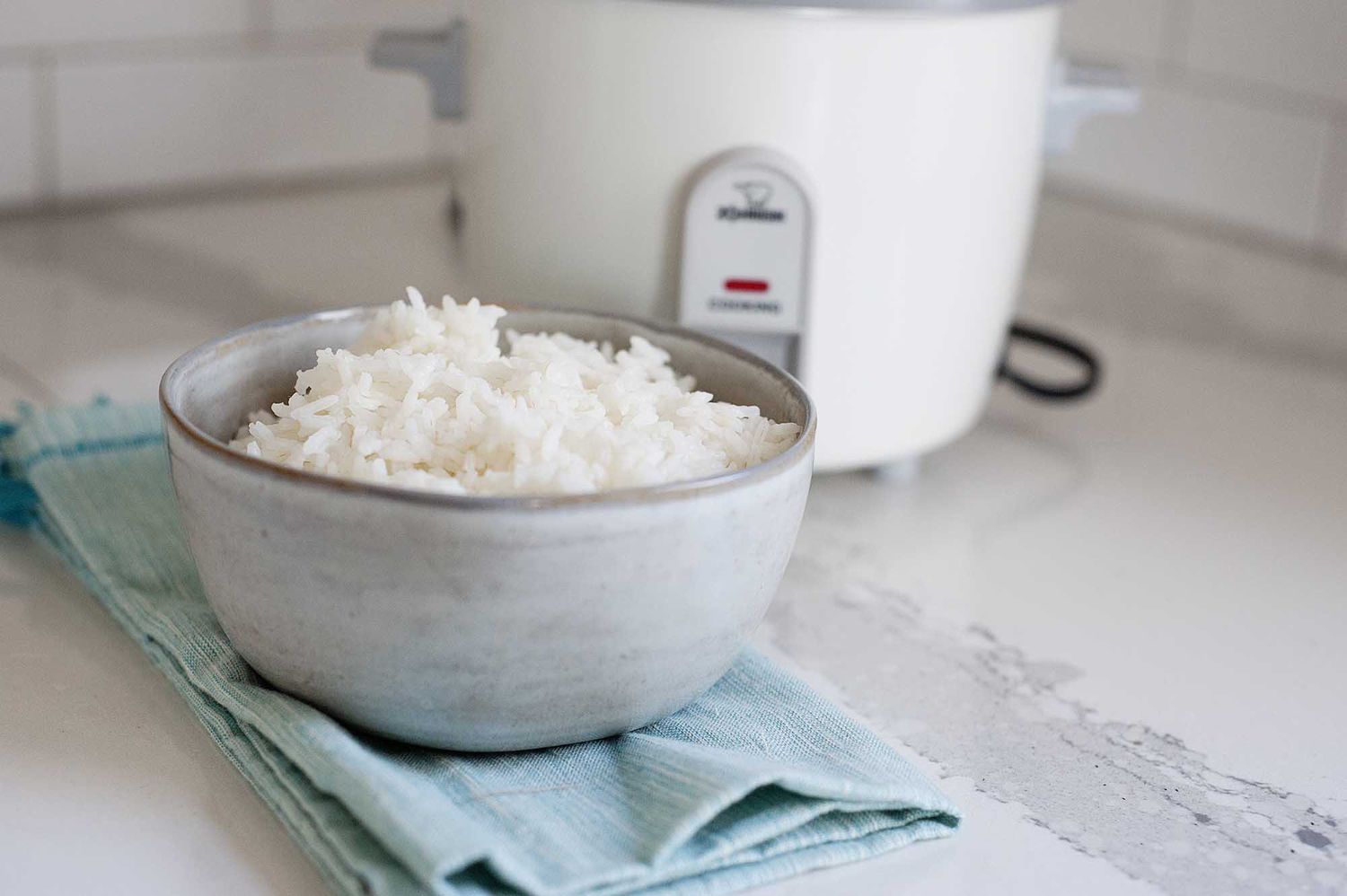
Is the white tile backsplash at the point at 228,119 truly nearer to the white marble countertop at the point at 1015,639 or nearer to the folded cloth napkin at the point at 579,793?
the white marble countertop at the point at 1015,639

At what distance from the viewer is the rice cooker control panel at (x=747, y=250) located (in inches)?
29.0

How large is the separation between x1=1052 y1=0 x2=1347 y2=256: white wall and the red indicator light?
64cm

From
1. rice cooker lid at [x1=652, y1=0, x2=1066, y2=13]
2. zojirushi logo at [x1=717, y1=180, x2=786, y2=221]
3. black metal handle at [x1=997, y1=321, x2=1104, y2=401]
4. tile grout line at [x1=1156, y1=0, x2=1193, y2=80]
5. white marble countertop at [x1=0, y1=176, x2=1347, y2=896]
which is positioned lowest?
white marble countertop at [x1=0, y1=176, x2=1347, y2=896]

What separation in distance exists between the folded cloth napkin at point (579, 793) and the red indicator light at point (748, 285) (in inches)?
8.2

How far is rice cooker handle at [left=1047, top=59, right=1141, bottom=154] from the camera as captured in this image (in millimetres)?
853

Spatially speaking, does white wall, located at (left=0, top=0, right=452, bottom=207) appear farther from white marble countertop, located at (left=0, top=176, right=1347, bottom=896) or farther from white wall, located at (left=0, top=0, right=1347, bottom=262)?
white marble countertop, located at (left=0, top=176, right=1347, bottom=896)

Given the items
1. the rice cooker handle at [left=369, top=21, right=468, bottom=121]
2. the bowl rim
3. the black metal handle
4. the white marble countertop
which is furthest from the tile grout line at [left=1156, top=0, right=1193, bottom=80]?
the bowl rim

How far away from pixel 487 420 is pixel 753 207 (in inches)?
9.8

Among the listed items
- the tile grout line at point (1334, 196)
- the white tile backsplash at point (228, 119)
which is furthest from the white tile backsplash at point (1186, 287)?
the white tile backsplash at point (228, 119)

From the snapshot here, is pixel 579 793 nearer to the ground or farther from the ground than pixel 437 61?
nearer to the ground

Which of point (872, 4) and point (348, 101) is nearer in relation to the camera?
point (872, 4)

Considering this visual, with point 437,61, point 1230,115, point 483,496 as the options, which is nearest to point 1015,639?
point 483,496

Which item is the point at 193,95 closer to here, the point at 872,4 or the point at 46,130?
the point at 46,130

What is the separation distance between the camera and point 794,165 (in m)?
0.74
